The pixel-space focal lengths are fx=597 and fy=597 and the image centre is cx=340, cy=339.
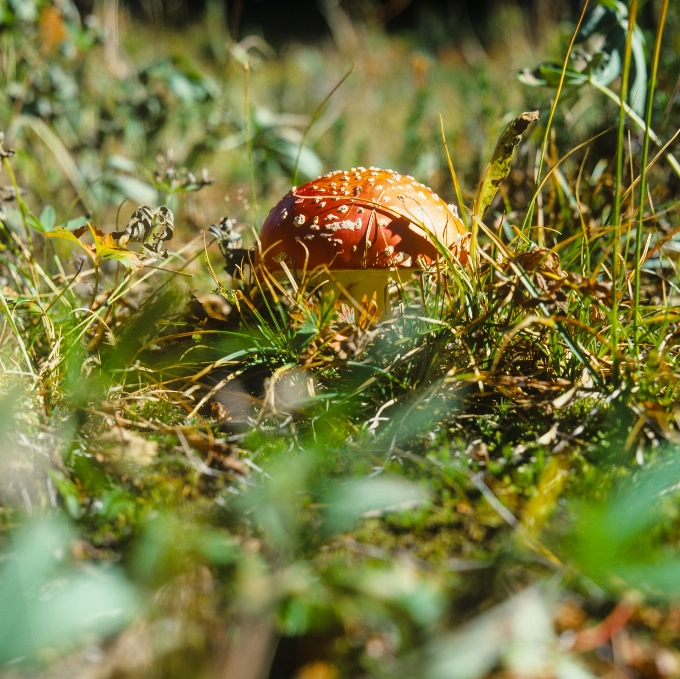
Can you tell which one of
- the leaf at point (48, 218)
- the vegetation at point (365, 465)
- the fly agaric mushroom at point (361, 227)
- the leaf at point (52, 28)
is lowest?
the vegetation at point (365, 465)

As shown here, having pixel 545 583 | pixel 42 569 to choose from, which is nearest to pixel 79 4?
pixel 42 569

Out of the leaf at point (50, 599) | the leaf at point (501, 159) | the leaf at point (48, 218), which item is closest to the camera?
the leaf at point (50, 599)

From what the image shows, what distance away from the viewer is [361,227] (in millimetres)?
1181

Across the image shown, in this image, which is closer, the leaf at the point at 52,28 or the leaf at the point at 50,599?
the leaf at the point at 50,599

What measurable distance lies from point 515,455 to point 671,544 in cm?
26

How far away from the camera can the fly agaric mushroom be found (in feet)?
3.88

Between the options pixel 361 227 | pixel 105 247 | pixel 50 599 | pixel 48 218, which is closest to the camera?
Result: pixel 50 599

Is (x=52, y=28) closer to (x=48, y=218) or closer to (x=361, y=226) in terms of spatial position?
(x=48, y=218)

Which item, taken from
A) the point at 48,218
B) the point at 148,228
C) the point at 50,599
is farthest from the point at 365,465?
the point at 48,218

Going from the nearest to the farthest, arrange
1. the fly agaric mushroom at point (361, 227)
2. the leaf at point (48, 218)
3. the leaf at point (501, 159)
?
the leaf at point (501, 159) → the fly agaric mushroom at point (361, 227) → the leaf at point (48, 218)

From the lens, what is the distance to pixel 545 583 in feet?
2.20

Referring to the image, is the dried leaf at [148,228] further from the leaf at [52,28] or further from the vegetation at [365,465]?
the leaf at [52,28]

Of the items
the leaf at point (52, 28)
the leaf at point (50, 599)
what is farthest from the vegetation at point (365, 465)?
the leaf at point (52, 28)

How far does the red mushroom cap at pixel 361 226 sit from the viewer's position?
46.6 inches
